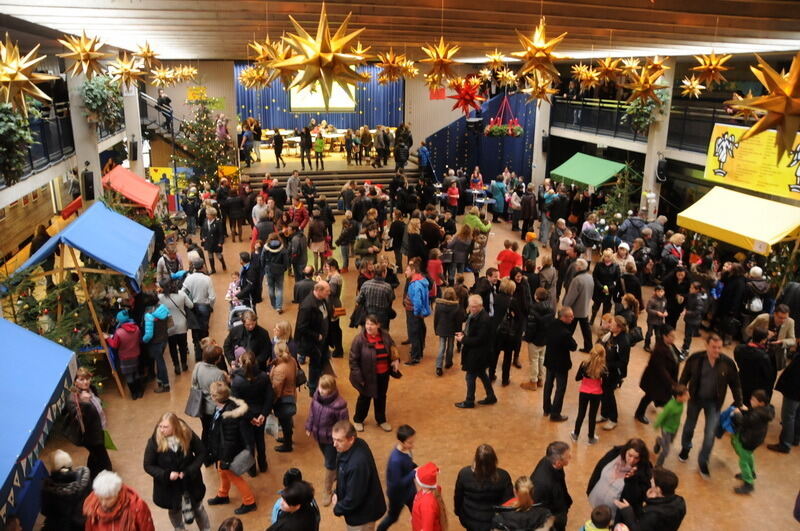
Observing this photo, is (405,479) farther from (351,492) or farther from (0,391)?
(0,391)

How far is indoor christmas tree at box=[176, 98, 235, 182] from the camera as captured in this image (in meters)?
18.0

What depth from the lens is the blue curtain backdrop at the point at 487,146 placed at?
830 inches

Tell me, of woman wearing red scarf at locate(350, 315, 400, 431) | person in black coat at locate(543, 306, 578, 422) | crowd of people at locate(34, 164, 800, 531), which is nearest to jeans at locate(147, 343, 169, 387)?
crowd of people at locate(34, 164, 800, 531)

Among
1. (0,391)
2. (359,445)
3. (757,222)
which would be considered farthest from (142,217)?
(757,222)

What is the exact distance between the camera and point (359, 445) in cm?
461

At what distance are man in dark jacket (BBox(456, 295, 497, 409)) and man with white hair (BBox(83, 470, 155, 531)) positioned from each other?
388cm

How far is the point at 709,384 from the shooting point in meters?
6.20

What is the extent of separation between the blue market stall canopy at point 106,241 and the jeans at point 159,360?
851 mm

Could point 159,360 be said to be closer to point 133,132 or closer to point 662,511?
point 662,511

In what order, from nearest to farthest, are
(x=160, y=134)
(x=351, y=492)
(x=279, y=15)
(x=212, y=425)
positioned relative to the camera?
(x=351, y=492)
(x=212, y=425)
(x=279, y=15)
(x=160, y=134)

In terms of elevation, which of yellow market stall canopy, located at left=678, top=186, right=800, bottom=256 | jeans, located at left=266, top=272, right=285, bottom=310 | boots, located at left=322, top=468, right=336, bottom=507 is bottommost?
boots, located at left=322, top=468, right=336, bottom=507

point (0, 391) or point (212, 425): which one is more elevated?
point (0, 391)

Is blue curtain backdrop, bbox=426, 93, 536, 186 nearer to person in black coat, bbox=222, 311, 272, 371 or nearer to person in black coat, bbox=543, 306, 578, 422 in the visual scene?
person in black coat, bbox=543, 306, 578, 422

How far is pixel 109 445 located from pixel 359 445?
10.0 feet
